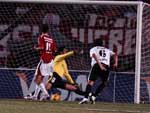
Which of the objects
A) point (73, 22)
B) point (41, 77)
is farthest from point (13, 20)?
point (41, 77)

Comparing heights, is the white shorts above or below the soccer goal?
below

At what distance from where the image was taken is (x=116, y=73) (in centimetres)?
2000

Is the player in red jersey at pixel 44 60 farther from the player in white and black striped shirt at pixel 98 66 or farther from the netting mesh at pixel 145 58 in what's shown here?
the netting mesh at pixel 145 58

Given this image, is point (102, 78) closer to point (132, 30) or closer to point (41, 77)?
point (41, 77)

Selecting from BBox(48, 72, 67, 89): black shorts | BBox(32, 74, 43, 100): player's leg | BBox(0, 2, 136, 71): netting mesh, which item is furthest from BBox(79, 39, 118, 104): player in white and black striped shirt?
BBox(0, 2, 136, 71): netting mesh

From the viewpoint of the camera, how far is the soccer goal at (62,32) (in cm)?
2044

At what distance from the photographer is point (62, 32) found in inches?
841

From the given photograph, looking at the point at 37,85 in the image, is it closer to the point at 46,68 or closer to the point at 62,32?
the point at 46,68

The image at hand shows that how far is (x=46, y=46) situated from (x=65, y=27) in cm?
299

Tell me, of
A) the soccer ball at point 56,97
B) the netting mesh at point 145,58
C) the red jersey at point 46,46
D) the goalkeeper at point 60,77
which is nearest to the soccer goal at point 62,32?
the netting mesh at point 145,58

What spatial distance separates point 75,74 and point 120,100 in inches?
61.6

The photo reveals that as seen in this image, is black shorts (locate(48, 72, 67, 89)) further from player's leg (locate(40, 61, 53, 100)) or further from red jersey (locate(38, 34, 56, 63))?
red jersey (locate(38, 34, 56, 63))

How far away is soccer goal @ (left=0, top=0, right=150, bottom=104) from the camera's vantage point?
20.4 meters

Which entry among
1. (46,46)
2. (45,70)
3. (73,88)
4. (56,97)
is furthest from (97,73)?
(56,97)
